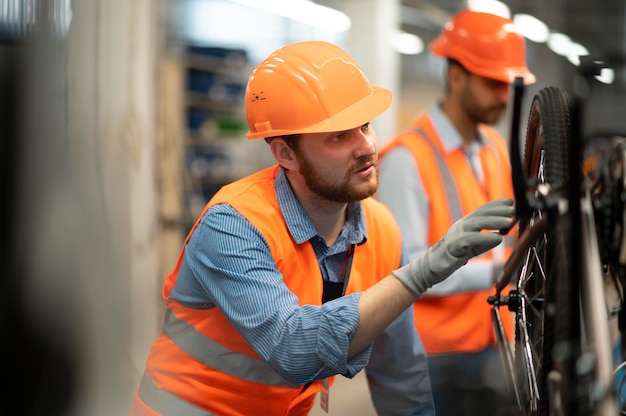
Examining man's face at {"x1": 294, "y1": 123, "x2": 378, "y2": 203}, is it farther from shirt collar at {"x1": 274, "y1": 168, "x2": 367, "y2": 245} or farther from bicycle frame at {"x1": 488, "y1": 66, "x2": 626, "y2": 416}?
bicycle frame at {"x1": 488, "y1": 66, "x2": 626, "y2": 416}

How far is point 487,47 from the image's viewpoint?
2.48m

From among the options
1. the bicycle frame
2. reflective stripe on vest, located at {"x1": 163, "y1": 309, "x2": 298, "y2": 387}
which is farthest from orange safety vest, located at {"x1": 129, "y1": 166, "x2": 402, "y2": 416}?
the bicycle frame

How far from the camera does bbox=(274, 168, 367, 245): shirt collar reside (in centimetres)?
162

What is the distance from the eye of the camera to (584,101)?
1.05 metres

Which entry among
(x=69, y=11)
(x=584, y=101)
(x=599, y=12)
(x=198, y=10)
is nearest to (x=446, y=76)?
(x=69, y=11)

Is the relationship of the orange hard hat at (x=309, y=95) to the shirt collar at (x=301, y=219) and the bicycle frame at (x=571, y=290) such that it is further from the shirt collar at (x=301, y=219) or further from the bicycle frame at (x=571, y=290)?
the bicycle frame at (x=571, y=290)

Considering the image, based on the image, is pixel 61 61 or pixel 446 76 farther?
pixel 446 76

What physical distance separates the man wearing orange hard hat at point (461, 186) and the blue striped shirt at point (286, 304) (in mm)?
255

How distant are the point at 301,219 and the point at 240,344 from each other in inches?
11.8

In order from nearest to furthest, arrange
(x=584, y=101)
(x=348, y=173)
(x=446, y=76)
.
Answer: (x=584, y=101) → (x=348, y=173) → (x=446, y=76)

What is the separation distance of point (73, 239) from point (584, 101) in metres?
1.76

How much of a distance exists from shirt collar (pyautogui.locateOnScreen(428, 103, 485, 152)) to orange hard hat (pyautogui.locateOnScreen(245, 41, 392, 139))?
0.79 meters

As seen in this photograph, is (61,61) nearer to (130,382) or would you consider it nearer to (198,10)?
(130,382)

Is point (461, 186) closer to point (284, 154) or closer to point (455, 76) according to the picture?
point (455, 76)
